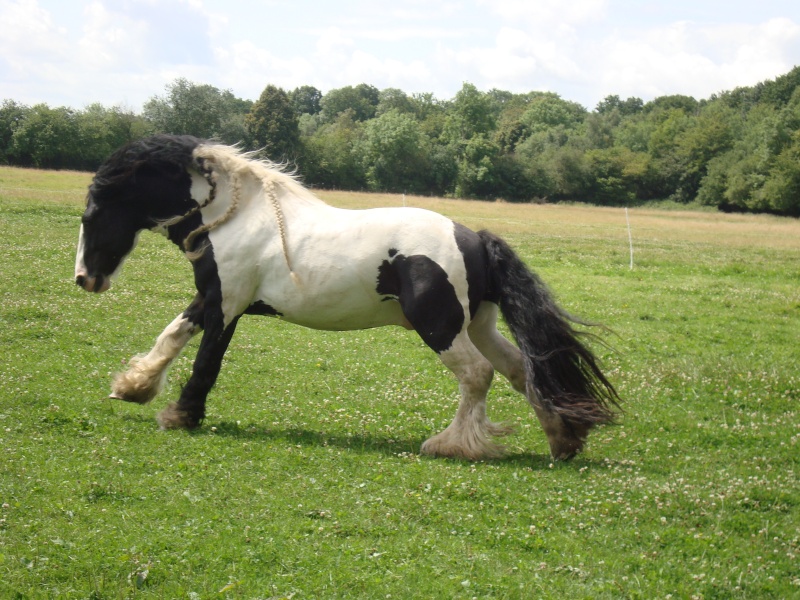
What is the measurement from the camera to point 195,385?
8531 millimetres

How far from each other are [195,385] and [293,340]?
221 inches

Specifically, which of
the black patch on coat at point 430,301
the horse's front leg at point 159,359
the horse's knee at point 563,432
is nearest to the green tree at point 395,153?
the horse's front leg at point 159,359

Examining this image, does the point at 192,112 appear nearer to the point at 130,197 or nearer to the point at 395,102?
the point at 130,197

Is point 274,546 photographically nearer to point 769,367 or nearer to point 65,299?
point 769,367

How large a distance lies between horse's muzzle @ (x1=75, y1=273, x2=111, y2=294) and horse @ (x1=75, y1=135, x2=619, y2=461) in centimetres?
1


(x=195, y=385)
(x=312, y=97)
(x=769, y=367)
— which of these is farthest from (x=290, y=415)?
(x=312, y=97)

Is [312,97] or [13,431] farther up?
[312,97]

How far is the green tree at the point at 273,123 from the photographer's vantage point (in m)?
61.1

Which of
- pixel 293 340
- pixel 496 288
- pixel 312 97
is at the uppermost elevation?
pixel 312 97

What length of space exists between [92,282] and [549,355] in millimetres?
5111

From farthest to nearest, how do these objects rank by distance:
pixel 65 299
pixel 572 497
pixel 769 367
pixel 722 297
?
1. pixel 722 297
2. pixel 65 299
3. pixel 769 367
4. pixel 572 497

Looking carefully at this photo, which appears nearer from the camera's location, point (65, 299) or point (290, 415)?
point (290, 415)

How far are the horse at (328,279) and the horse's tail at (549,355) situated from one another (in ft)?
0.04

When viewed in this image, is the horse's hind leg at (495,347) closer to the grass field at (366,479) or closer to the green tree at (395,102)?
the grass field at (366,479)
